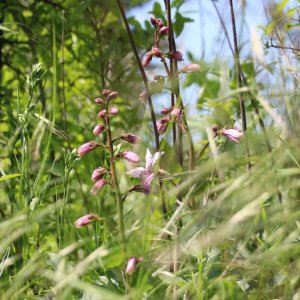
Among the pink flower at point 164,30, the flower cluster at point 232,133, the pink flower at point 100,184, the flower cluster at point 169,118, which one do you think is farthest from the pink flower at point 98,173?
the pink flower at point 164,30

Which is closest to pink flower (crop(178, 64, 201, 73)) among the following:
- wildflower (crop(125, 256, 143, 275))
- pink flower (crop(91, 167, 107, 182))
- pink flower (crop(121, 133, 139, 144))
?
pink flower (crop(121, 133, 139, 144))

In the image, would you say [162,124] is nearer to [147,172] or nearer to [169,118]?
[169,118]

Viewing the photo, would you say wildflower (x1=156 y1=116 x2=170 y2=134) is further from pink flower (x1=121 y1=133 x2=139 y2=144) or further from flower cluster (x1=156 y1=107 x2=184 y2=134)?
pink flower (x1=121 y1=133 x2=139 y2=144)

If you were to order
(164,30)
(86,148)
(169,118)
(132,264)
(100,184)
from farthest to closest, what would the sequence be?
(164,30) → (169,118) → (86,148) → (100,184) → (132,264)

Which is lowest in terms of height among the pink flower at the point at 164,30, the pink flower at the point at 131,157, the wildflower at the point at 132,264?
the wildflower at the point at 132,264

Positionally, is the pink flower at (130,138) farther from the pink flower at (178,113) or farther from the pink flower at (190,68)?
the pink flower at (190,68)

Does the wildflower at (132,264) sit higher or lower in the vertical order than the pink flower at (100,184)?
lower

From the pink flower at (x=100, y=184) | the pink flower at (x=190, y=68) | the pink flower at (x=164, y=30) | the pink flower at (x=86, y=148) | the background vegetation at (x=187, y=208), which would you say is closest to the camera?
the background vegetation at (x=187, y=208)

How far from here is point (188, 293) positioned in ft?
4.95

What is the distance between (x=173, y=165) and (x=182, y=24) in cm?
102

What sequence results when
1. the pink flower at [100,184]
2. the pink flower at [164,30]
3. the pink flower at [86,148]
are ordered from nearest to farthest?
the pink flower at [100,184] → the pink flower at [86,148] → the pink flower at [164,30]

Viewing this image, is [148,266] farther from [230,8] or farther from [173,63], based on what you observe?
[230,8]

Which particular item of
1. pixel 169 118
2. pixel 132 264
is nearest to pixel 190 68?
pixel 169 118

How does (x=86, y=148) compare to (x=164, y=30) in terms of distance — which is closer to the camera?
(x=86, y=148)
